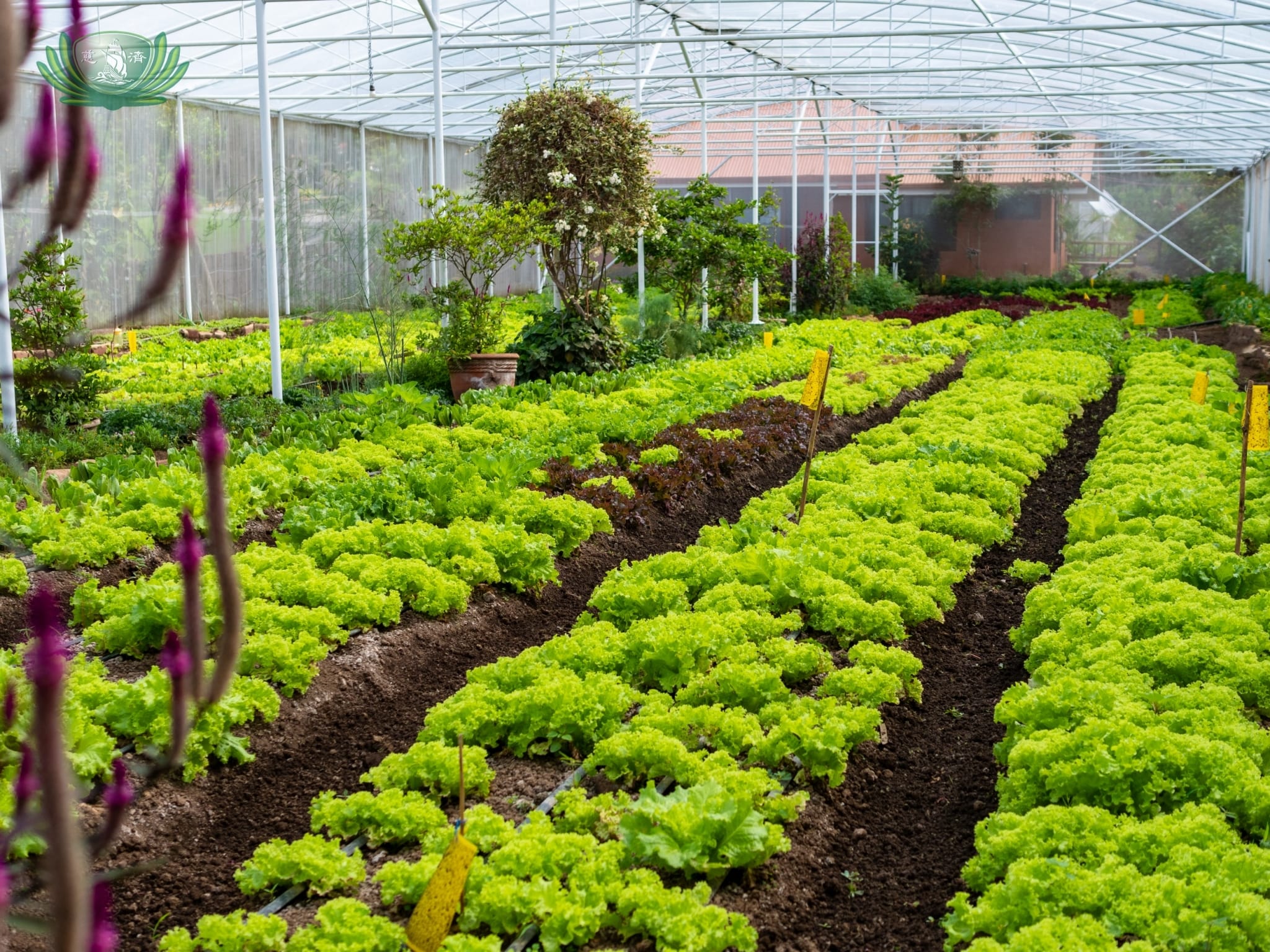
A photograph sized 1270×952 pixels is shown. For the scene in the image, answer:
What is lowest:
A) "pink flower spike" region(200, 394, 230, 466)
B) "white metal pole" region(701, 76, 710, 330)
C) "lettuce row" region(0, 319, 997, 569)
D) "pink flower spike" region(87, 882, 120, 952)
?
"lettuce row" region(0, 319, 997, 569)

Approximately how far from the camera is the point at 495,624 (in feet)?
26.4

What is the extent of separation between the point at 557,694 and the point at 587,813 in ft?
3.18

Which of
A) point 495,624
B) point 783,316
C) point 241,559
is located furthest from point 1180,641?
point 783,316

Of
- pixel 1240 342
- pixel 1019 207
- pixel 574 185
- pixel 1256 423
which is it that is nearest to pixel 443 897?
pixel 1256 423

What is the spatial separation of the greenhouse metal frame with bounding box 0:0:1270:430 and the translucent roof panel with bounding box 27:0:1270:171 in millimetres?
63

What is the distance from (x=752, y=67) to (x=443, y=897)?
2511 centimetres

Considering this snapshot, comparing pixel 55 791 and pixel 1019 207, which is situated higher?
pixel 1019 207

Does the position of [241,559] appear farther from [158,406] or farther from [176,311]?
[176,311]

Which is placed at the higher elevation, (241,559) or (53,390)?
(53,390)

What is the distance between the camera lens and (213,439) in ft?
5.58

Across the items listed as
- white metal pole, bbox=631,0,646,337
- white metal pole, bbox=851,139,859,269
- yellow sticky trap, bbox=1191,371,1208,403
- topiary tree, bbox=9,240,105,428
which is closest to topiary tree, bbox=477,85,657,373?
white metal pole, bbox=631,0,646,337

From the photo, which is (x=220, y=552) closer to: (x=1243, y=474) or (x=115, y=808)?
(x=115, y=808)

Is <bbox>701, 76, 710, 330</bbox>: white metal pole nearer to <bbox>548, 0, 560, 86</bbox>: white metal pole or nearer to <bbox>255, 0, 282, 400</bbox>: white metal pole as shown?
→ <bbox>548, 0, 560, 86</bbox>: white metal pole

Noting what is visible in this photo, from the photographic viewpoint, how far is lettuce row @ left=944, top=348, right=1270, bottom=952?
4285mm
